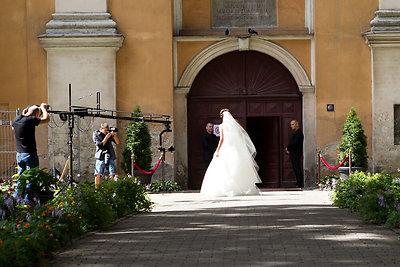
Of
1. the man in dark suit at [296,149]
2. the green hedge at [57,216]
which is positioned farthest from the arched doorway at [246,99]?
the green hedge at [57,216]

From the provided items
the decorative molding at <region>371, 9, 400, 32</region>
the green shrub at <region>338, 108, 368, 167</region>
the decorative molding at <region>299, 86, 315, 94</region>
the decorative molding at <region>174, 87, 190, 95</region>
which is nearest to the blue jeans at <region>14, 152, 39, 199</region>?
the decorative molding at <region>174, 87, 190, 95</region>

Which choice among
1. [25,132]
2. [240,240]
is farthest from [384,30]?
[240,240]

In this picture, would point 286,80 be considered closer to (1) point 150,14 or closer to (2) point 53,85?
(1) point 150,14

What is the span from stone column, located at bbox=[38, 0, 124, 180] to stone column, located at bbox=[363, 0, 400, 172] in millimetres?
7006

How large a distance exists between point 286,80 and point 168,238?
13.6m

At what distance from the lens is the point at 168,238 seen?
31.5ft

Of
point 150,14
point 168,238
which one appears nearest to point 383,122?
point 150,14

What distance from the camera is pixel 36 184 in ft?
35.9

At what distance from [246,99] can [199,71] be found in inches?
61.6

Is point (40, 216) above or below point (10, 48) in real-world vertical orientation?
below

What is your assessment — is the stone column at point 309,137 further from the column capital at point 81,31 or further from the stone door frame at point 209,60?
the column capital at point 81,31

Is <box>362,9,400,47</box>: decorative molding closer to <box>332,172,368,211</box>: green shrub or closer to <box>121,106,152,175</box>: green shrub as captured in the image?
<box>121,106,152,175</box>: green shrub

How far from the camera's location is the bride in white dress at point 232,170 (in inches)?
704

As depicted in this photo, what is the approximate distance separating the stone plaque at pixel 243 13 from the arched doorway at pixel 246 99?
97 cm
